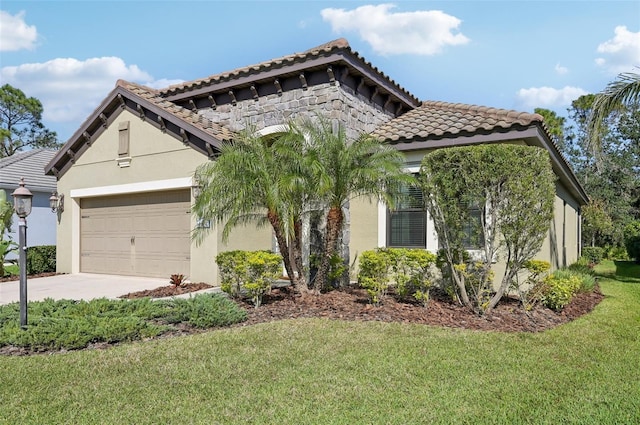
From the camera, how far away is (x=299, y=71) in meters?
11.0

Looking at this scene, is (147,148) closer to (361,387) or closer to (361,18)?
(361,18)

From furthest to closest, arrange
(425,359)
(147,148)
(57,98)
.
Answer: (57,98) → (147,148) → (425,359)

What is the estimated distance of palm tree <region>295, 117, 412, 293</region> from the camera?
8.16 metres

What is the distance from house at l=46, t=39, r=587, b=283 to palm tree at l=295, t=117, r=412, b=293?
6.33ft

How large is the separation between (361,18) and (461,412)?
455 inches

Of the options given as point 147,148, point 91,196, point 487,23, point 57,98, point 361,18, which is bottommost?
point 91,196

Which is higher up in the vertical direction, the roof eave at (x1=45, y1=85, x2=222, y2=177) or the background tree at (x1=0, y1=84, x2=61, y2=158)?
the background tree at (x1=0, y1=84, x2=61, y2=158)

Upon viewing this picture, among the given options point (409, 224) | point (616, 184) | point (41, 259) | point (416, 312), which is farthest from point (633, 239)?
point (41, 259)

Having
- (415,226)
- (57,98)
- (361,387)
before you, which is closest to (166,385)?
(361,387)

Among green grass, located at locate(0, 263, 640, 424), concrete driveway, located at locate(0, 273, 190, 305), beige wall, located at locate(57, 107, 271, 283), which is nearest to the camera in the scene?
green grass, located at locate(0, 263, 640, 424)

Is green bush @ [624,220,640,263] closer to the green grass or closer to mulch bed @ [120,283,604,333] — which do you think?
mulch bed @ [120,283,604,333]

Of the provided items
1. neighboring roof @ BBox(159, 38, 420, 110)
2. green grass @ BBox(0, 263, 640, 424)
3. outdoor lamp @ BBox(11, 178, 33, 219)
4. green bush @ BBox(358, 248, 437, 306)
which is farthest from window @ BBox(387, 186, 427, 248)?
outdoor lamp @ BBox(11, 178, 33, 219)

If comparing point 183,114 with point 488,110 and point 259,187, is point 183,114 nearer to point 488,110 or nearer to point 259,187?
point 259,187

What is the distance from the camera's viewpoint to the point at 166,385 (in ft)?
14.4
